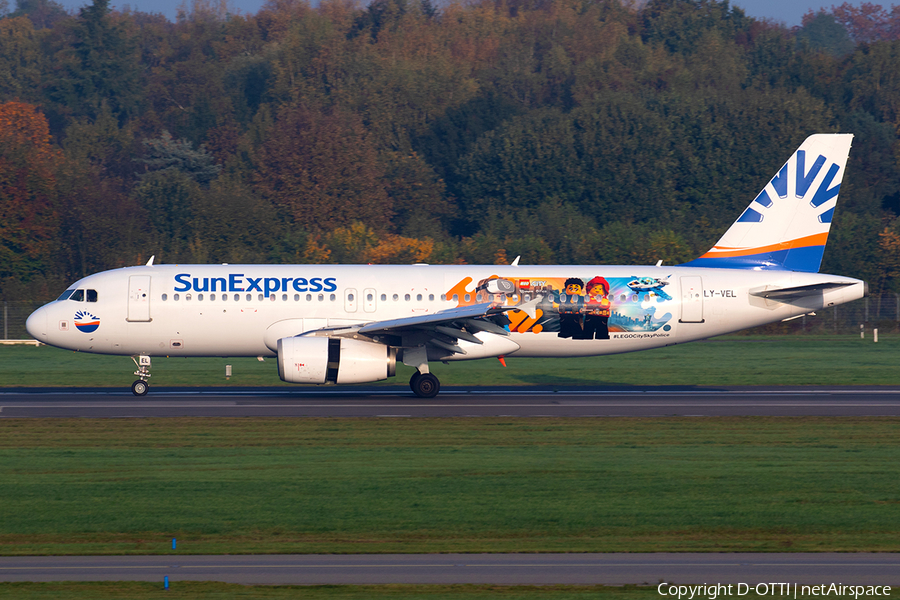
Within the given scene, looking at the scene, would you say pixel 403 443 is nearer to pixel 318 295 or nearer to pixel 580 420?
pixel 580 420

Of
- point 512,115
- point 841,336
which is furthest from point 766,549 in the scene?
point 512,115

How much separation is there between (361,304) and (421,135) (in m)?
75.3

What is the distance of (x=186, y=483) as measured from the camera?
17.7 meters

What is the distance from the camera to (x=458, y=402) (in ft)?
98.4

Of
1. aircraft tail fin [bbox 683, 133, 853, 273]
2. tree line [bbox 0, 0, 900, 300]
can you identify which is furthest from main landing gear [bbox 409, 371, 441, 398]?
tree line [bbox 0, 0, 900, 300]

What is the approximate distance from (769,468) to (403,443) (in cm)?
762

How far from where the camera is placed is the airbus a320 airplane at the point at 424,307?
103 feet

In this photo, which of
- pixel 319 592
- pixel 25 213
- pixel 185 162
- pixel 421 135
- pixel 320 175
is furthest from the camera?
pixel 421 135

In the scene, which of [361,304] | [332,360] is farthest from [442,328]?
[332,360]

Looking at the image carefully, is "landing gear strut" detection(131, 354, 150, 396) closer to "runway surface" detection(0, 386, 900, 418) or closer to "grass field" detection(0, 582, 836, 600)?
"runway surface" detection(0, 386, 900, 418)

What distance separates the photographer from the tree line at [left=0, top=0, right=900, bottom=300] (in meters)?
74.1

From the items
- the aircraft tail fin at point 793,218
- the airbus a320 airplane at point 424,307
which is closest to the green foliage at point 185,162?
the airbus a320 airplane at point 424,307

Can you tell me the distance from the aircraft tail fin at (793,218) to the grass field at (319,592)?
2362 centimetres

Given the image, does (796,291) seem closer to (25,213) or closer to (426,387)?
(426,387)
